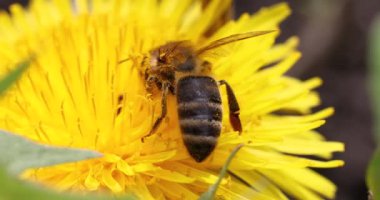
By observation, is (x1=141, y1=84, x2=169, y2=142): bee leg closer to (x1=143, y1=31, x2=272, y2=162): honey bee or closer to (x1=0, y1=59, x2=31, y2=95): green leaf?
(x1=143, y1=31, x2=272, y2=162): honey bee

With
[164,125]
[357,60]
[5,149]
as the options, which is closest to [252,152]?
[164,125]

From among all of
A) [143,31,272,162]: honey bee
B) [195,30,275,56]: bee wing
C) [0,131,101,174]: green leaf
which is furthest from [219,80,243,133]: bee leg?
[0,131,101,174]: green leaf

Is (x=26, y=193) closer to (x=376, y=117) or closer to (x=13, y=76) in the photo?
(x=13, y=76)

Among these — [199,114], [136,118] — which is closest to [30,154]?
[199,114]

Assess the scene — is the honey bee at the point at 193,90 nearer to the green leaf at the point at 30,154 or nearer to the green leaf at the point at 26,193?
the green leaf at the point at 30,154

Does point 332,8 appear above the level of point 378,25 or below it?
above

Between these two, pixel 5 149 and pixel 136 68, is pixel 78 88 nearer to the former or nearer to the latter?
pixel 136 68

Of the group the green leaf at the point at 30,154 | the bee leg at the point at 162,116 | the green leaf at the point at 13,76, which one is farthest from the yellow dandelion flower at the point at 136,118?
the green leaf at the point at 13,76
